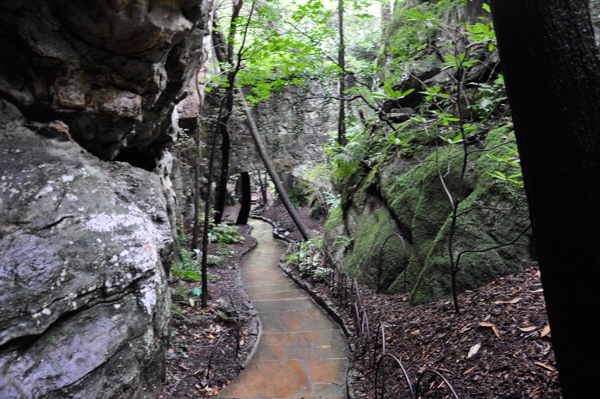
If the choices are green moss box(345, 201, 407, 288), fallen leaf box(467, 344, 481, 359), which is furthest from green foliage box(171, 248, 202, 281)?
fallen leaf box(467, 344, 481, 359)

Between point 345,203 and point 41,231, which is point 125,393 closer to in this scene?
point 41,231

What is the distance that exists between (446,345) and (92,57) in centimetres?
454

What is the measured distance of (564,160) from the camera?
1.37m

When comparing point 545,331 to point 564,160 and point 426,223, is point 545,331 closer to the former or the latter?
point 564,160

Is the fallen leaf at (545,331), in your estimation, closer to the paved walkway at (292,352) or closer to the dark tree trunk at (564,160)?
the dark tree trunk at (564,160)

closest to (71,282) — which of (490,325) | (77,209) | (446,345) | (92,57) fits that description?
(77,209)

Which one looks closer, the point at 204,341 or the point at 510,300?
the point at 510,300

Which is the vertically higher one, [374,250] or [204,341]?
[374,250]

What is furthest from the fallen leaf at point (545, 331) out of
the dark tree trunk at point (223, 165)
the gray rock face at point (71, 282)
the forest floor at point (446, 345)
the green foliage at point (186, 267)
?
the dark tree trunk at point (223, 165)

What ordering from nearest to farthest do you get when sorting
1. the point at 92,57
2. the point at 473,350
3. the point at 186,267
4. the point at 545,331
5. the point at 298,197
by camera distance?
the point at 545,331 < the point at 473,350 < the point at 92,57 < the point at 186,267 < the point at 298,197

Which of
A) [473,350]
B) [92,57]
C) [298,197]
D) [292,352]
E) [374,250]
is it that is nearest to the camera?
[473,350]

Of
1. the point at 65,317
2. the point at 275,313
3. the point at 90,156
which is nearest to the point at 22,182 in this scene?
the point at 90,156

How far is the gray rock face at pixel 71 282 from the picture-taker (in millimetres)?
2490

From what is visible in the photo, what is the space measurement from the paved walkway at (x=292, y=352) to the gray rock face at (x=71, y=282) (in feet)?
4.34
